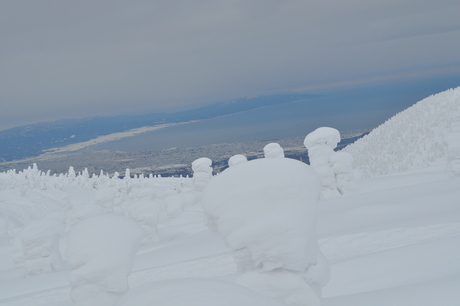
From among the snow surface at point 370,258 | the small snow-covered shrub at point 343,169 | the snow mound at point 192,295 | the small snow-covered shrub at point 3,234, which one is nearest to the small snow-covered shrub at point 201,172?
the small snow-covered shrub at point 343,169

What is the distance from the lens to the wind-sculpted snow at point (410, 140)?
194ft

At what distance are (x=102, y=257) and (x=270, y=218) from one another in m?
4.66

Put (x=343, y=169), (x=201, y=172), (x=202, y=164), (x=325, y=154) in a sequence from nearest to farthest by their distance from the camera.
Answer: (x=343, y=169)
(x=325, y=154)
(x=202, y=164)
(x=201, y=172)

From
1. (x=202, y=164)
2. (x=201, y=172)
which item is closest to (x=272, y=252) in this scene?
(x=202, y=164)

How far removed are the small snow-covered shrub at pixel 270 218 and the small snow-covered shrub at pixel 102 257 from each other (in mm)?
3655

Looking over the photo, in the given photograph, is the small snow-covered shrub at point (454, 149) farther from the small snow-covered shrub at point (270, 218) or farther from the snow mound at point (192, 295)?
the snow mound at point (192, 295)

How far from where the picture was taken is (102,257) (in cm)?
905

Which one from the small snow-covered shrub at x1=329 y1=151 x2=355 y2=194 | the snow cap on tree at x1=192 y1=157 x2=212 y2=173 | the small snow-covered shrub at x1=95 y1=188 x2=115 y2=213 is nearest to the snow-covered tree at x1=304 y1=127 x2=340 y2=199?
the small snow-covered shrub at x1=329 y1=151 x2=355 y2=194

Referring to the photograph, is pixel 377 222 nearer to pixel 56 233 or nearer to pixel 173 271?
pixel 173 271

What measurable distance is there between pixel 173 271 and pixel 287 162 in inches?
406

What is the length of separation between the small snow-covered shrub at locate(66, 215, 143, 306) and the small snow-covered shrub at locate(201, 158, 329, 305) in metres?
3.65

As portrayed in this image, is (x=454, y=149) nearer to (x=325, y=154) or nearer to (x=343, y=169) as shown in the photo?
(x=343, y=169)

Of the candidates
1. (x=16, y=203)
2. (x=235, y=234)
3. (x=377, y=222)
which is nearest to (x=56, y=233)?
(x=377, y=222)

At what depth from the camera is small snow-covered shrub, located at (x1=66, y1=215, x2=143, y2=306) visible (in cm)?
907
